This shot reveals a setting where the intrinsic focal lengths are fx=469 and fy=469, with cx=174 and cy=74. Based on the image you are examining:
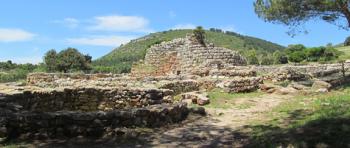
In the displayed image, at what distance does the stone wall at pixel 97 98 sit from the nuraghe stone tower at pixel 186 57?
11.0 m

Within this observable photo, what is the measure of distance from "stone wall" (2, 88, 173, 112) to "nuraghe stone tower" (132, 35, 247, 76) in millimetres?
10992

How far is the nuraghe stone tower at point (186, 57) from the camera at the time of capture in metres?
26.3

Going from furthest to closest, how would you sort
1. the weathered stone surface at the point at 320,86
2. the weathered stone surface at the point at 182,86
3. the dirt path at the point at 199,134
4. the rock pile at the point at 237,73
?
the rock pile at the point at 237,73
the weathered stone surface at the point at 182,86
the weathered stone surface at the point at 320,86
the dirt path at the point at 199,134

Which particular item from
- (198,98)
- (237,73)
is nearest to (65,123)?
(198,98)

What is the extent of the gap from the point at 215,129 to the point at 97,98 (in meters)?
5.09

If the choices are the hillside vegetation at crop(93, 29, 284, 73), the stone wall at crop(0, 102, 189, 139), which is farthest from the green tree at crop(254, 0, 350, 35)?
the hillside vegetation at crop(93, 29, 284, 73)

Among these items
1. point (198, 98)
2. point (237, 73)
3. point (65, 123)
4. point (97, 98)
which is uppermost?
point (237, 73)

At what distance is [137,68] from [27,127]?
20.4 metres

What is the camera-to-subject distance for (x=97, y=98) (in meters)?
14.9

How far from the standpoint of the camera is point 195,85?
20.2 meters

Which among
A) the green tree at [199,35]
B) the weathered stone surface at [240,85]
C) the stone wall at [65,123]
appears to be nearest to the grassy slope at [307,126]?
the stone wall at [65,123]

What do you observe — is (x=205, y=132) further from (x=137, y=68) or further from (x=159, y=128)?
(x=137, y=68)

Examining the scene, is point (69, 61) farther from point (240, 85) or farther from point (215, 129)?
point (215, 129)

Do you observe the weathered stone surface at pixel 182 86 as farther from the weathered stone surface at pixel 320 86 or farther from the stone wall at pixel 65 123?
the stone wall at pixel 65 123
